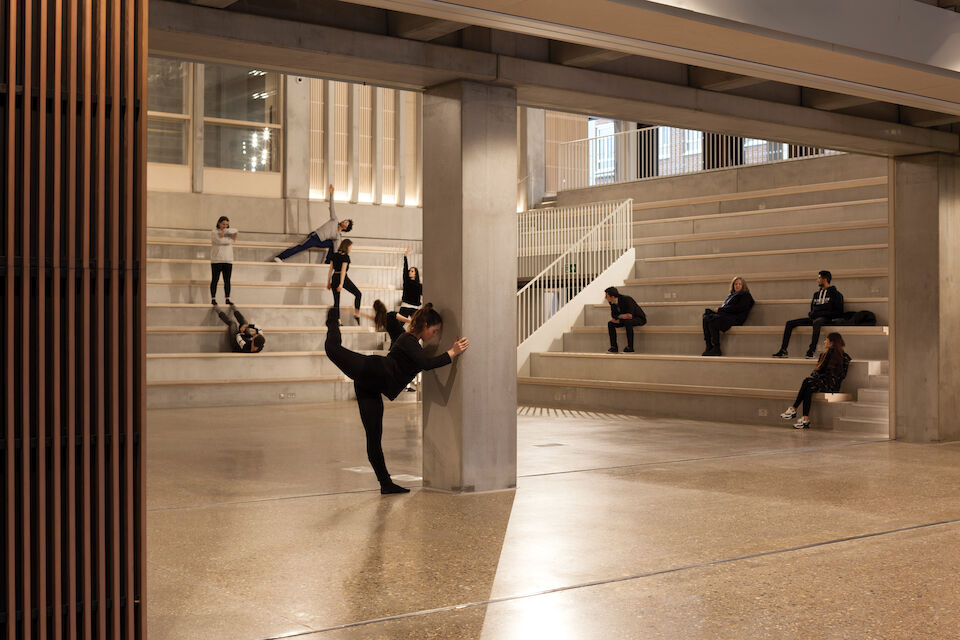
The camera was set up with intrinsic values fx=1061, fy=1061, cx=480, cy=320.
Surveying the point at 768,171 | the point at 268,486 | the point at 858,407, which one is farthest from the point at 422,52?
the point at 768,171

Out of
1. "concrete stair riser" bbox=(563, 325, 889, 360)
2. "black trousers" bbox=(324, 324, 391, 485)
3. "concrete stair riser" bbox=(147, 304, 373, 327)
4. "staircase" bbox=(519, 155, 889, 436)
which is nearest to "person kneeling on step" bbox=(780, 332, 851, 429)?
"staircase" bbox=(519, 155, 889, 436)

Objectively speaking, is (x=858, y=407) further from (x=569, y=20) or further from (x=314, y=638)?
(x=314, y=638)

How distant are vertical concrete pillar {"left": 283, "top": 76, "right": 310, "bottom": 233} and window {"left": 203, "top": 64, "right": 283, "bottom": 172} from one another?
26 cm

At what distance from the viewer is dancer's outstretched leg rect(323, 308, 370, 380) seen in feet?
26.3

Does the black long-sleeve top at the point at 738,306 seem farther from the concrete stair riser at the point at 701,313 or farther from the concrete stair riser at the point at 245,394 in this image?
the concrete stair riser at the point at 245,394

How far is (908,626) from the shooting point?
4531mm

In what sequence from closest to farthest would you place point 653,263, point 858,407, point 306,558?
point 306,558, point 858,407, point 653,263

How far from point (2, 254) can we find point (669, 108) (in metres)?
6.62

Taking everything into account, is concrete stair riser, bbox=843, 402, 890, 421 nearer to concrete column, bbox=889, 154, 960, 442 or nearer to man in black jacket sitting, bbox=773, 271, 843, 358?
concrete column, bbox=889, 154, 960, 442

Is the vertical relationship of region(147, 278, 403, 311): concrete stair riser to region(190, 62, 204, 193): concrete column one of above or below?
below

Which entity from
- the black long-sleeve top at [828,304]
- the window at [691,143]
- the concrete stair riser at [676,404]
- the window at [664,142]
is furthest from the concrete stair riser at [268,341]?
the window at [691,143]

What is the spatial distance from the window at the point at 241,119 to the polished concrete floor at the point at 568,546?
11.9 m

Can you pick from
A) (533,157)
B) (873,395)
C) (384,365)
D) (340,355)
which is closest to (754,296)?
(873,395)

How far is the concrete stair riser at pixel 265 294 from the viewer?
18.1m
